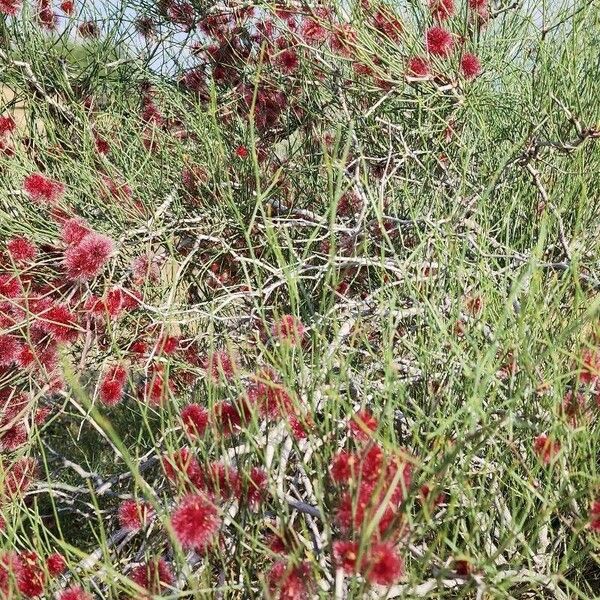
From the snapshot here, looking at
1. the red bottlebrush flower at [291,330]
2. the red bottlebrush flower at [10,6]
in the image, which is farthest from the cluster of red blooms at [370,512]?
the red bottlebrush flower at [10,6]

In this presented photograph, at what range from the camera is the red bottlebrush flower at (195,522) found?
3.68 ft

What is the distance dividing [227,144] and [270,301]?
0.69 metres

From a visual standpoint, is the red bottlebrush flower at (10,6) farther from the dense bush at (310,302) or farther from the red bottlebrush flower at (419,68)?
the red bottlebrush flower at (419,68)

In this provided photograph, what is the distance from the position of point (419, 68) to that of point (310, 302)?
0.98 meters

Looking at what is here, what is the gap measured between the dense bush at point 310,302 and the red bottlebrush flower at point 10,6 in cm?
5

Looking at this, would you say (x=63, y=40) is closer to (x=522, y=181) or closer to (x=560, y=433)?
(x=522, y=181)

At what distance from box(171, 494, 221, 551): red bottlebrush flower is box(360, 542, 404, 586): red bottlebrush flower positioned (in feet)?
0.92

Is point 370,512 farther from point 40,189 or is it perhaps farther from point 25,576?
point 40,189

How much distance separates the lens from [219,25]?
3148 mm

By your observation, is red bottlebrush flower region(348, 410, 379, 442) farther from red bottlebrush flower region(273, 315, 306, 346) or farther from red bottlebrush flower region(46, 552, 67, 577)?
red bottlebrush flower region(46, 552, 67, 577)

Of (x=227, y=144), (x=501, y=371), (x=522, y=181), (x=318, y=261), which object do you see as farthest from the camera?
(x=227, y=144)

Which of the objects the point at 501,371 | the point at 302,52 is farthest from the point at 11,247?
the point at 501,371

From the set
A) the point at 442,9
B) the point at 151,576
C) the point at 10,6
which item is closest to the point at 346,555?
the point at 151,576

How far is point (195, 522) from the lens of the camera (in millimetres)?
1132
